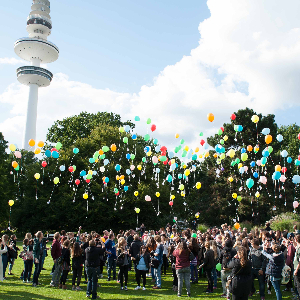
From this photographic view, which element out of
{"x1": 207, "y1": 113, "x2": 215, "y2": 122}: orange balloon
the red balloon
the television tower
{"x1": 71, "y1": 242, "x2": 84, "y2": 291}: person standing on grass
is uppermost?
the television tower

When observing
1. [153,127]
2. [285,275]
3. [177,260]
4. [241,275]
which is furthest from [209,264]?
[153,127]

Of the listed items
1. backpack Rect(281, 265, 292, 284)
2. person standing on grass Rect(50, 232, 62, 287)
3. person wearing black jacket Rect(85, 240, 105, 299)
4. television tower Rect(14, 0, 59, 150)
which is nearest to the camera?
backpack Rect(281, 265, 292, 284)

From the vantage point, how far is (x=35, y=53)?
64688 millimetres

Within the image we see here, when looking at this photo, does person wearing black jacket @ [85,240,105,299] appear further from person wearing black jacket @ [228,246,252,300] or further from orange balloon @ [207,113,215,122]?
orange balloon @ [207,113,215,122]

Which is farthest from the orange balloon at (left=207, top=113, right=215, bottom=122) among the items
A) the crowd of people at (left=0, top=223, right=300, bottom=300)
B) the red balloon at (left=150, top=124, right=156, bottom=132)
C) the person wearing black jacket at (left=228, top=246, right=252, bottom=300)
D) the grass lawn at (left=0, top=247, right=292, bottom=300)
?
the person wearing black jacket at (left=228, top=246, right=252, bottom=300)

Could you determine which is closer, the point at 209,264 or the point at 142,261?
the point at 209,264

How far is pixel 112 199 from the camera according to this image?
2834cm

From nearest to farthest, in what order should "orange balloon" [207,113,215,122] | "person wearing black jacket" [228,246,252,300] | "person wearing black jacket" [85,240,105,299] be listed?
"person wearing black jacket" [228,246,252,300], "person wearing black jacket" [85,240,105,299], "orange balloon" [207,113,215,122]

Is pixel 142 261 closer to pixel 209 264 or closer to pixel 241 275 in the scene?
pixel 209 264

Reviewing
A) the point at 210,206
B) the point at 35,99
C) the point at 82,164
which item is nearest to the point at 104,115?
the point at 82,164

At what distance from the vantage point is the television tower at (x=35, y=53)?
61.2 m

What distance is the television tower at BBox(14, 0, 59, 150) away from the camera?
61.2 metres

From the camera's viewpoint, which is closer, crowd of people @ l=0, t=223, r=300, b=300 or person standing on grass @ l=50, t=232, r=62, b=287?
crowd of people @ l=0, t=223, r=300, b=300

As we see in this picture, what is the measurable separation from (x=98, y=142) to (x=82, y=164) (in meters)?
3.12
